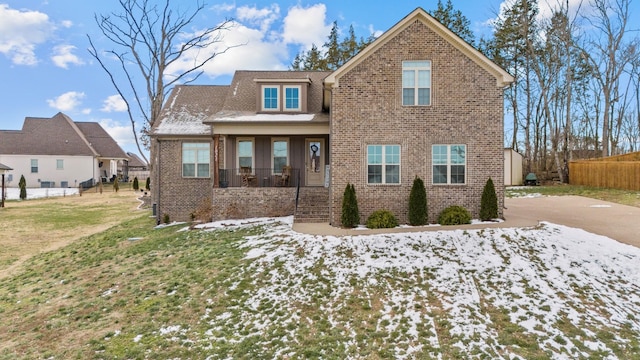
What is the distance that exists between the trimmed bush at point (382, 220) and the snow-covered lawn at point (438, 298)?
137 cm

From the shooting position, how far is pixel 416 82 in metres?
12.5

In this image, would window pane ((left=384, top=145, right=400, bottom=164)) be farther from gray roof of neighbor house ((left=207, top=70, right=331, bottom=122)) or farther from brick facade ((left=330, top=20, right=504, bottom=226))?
gray roof of neighbor house ((left=207, top=70, right=331, bottom=122))

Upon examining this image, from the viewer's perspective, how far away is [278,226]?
13.0 m

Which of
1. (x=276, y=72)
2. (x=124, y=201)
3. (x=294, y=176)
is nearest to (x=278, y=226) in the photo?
(x=294, y=176)

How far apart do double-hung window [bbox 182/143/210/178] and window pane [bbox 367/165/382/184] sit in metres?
8.35

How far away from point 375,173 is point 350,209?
1.59 metres

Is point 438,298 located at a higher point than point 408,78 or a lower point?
lower

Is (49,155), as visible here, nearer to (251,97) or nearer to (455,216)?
(251,97)

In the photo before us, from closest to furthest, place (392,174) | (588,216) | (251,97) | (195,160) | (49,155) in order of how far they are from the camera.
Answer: (392,174)
(588,216)
(195,160)
(251,97)
(49,155)

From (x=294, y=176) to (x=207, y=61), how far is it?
15320 millimetres

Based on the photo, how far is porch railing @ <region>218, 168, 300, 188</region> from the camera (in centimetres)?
1616

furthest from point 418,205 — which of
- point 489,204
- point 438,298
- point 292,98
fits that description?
point 292,98

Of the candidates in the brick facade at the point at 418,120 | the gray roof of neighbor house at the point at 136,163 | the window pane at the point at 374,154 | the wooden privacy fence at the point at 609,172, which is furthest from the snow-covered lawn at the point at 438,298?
the gray roof of neighbor house at the point at 136,163

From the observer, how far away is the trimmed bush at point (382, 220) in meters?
11.9
